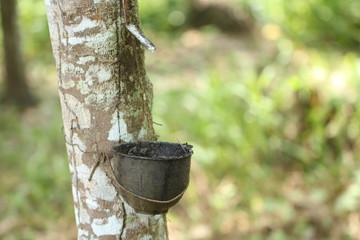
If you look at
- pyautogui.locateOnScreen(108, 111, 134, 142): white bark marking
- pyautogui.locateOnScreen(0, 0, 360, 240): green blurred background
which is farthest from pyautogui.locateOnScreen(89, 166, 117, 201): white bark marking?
pyautogui.locateOnScreen(0, 0, 360, 240): green blurred background

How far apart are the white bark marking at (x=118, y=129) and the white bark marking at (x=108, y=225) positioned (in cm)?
26

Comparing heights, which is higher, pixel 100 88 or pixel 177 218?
pixel 100 88

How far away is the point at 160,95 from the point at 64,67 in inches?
150

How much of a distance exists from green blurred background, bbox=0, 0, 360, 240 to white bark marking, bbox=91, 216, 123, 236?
222 cm

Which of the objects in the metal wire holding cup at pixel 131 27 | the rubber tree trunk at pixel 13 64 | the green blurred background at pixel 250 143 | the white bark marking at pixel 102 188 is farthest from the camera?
the rubber tree trunk at pixel 13 64

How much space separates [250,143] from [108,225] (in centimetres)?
304

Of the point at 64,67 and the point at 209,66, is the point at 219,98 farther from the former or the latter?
the point at 64,67

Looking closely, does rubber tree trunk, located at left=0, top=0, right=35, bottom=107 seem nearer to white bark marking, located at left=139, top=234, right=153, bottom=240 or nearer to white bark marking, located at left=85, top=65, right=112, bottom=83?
white bark marking, located at left=85, top=65, right=112, bottom=83

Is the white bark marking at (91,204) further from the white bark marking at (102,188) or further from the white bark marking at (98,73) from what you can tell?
the white bark marking at (98,73)

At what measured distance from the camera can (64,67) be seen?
1585 mm

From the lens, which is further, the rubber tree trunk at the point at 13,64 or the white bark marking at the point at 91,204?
the rubber tree trunk at the point at 13,64

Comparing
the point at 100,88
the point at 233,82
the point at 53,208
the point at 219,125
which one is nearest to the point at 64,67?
the point at 100,88

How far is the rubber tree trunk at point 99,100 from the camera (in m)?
1.53

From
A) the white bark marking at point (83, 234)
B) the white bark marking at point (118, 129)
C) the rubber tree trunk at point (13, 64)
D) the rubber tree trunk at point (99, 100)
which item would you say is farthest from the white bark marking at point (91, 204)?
the rubber tree trunk at point (13, 64)
